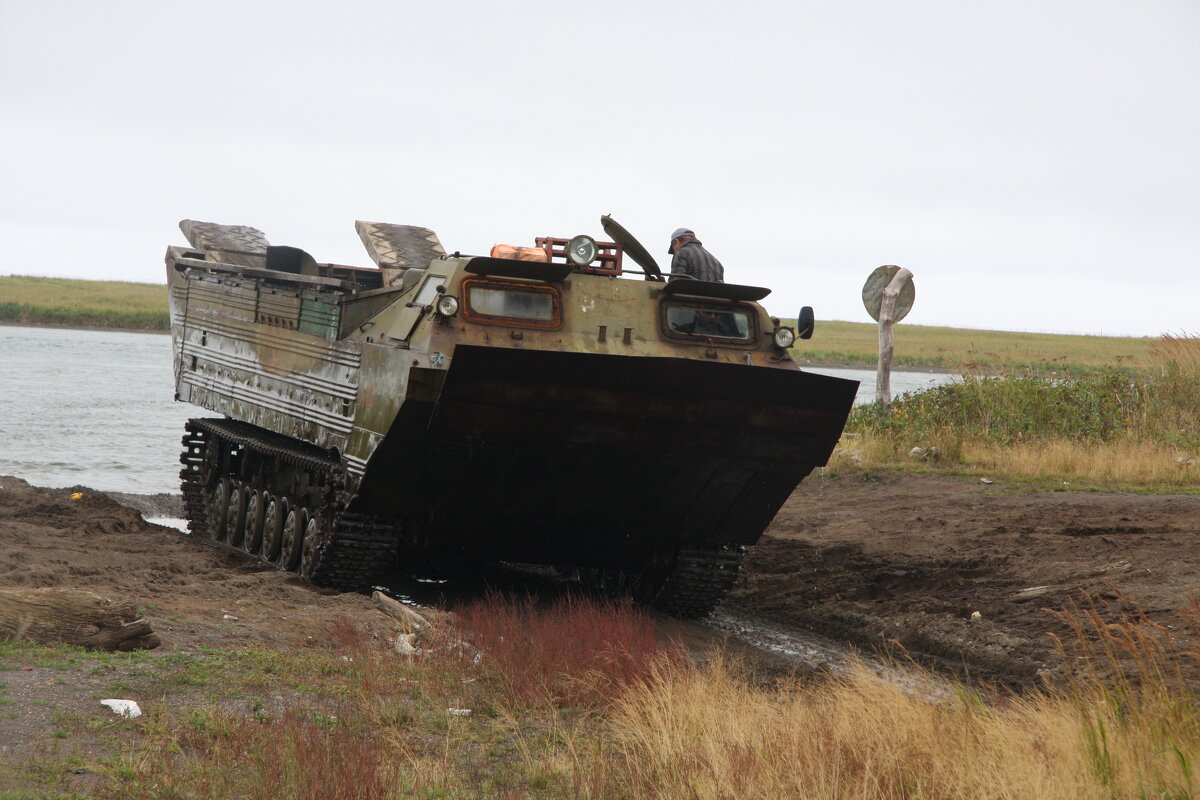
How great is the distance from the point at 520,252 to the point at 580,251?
2.75ft

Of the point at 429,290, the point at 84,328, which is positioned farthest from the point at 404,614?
the point at 84,328

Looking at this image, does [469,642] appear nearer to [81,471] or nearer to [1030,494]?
[1030,494]

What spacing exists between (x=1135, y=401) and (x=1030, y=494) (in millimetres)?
3819

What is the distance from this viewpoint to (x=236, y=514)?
12.3m

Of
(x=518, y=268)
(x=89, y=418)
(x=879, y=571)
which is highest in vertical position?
(x=518, y=268)

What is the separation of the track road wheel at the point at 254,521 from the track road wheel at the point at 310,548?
1.23 metres

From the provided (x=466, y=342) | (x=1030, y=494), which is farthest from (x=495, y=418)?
(x=1030, y=494)

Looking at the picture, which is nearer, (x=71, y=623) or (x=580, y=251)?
(x=71, y=623)

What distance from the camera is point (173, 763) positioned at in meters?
4.85

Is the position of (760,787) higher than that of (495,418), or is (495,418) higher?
Answer: (495,418)

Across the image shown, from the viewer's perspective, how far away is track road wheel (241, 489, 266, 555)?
1164 centimetres

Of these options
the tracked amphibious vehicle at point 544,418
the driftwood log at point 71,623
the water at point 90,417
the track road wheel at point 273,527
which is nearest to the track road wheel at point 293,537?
the tracked amphibious vehicle at point 544,418

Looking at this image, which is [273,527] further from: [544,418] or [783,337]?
[783,337]

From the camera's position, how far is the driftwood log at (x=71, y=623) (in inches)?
258
